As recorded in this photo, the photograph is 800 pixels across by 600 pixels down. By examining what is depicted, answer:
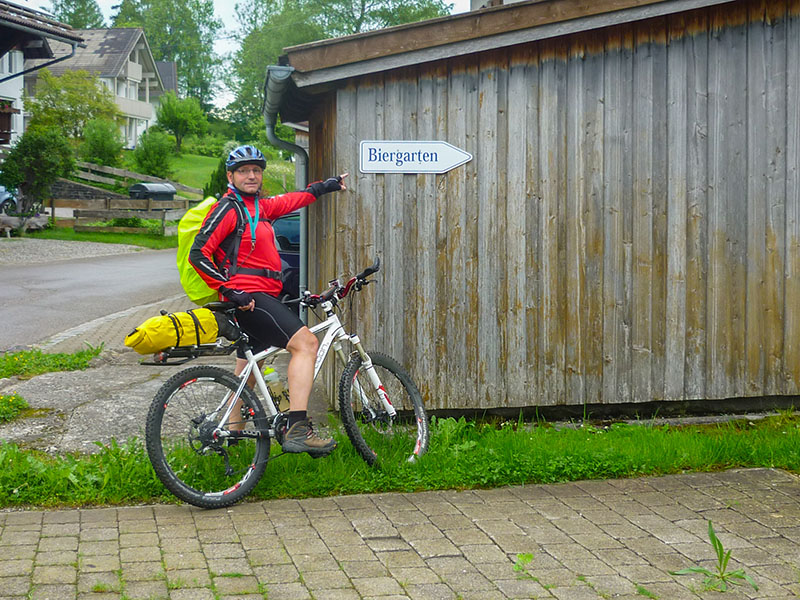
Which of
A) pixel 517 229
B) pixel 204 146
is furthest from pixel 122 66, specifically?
pixel 517 229

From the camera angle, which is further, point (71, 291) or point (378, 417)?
point (71, 291)

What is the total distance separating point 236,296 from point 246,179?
0.73m

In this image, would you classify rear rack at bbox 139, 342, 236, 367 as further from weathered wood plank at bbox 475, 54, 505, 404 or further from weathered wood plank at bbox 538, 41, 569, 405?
weathered wood plank at bbox 538, 41, 569, 405

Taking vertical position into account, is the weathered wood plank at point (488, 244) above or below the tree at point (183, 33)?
below

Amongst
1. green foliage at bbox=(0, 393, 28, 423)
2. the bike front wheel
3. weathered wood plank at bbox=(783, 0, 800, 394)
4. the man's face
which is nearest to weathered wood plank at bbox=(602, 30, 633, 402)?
weathered wood plank at bbox=(783, 0, 800, 394)

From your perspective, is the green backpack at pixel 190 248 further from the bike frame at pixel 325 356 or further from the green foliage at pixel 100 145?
the green foliage at pixel 100 145

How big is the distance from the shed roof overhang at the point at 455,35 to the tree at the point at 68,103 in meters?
43.9

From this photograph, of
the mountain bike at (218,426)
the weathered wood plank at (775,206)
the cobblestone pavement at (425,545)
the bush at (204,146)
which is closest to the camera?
the cobblestone pavement at (425,545)

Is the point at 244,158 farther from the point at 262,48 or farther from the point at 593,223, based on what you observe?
the point at 262,48

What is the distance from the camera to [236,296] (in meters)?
A: 5.80

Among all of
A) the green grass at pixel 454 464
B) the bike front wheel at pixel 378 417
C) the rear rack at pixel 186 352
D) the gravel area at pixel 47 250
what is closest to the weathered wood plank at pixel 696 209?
the green grass at pixel 454 464

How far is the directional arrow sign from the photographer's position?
7414mm

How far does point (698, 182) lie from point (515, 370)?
1986 mm

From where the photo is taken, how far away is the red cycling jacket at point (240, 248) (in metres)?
5.84
